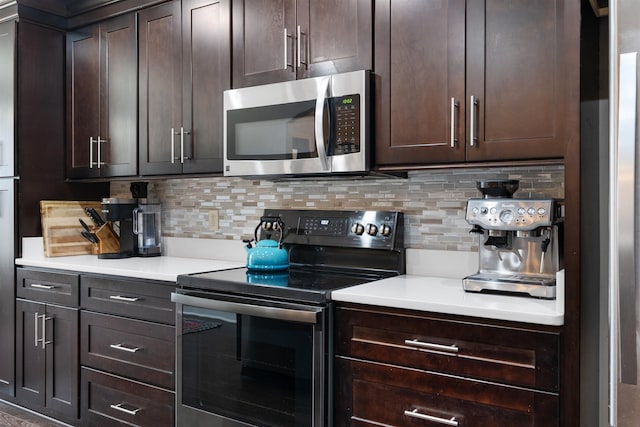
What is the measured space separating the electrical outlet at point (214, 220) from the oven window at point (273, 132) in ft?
2.10

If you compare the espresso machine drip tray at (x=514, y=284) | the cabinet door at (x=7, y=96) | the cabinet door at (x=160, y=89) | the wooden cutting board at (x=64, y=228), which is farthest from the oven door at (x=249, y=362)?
the cabinet door at (x=7, y=96)

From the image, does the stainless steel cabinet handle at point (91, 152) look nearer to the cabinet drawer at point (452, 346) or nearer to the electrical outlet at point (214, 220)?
the electrical outlet at point (214, 220)

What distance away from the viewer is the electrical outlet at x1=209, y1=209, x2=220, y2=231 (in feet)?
10.1

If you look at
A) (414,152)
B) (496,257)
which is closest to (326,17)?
(414,152)

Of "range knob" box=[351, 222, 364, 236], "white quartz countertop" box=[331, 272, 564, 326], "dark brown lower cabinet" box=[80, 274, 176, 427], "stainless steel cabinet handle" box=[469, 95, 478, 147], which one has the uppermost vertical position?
"stainless steel cabinet handle" box=[469, 95, 478, 147]

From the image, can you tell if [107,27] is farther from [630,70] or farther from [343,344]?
[630,70]

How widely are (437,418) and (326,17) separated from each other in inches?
62.3

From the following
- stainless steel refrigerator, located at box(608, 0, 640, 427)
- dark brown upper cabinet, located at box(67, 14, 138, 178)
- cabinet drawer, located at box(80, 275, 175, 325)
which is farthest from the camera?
dark brown upper cabinet, located at box(67, 14, 138, 178)

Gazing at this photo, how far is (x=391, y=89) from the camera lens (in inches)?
83.1

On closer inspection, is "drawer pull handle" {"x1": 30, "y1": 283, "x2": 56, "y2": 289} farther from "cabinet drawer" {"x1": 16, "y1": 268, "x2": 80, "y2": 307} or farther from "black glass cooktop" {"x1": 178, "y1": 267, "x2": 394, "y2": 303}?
"black glass cooktop" {"x1": 178, "y1": 267, "x2": 394, "y2": 303}

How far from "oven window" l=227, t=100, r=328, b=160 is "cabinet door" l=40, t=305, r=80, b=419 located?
3.95 ft

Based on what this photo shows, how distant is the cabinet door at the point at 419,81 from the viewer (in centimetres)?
197

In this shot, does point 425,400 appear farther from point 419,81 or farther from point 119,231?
point 119,231

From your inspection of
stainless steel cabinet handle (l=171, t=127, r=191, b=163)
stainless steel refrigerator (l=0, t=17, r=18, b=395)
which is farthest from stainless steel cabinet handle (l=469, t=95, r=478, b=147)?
stainless steel refrigerator (l=0, t=17, r=18, b=395)
